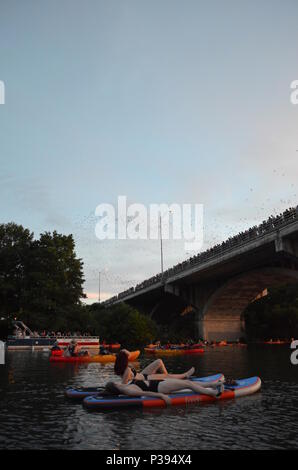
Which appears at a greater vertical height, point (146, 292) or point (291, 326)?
point (146, 292)

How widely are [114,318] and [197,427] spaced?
51.8 meters

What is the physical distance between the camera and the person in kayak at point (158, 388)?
1499 cm

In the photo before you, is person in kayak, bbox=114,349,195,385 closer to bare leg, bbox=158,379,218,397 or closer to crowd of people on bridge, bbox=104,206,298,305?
bare leg, bbox=158,379,218,397

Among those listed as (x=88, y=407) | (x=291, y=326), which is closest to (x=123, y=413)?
(x=88, y=407)

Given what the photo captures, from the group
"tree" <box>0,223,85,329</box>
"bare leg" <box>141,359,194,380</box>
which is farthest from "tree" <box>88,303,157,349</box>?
"bare leg" <box>141,359,194,380</box>

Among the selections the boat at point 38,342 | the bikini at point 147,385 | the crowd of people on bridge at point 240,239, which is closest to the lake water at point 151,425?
the bikini at point 147,385

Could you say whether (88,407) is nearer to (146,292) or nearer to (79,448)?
(79,448)

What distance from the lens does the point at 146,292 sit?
3450 inches

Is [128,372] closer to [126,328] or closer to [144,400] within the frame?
[144,400]

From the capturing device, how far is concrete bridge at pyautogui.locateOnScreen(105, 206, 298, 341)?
142ft

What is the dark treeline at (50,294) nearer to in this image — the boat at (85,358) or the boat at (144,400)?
the boat at (85,358)

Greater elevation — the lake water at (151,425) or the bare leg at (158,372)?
the bare leg at (158,372)

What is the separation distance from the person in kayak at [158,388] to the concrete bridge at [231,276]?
25.5 metres

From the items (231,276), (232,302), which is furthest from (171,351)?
(232,302)
